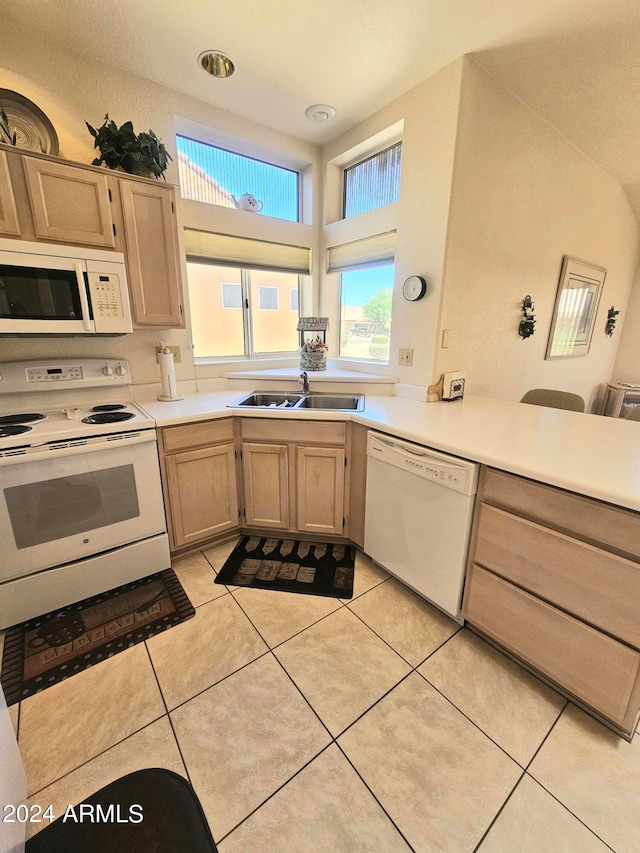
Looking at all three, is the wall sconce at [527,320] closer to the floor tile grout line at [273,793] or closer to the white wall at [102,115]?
the white wall at [102,115]

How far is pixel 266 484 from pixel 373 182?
244cm

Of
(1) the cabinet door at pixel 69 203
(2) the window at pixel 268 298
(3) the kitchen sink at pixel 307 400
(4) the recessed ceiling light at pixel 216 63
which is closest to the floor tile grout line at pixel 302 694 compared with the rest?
(3) the kitchen sink at pixel 307 400

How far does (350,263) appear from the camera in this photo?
112 inches

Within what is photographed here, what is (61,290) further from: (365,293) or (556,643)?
(556,643)

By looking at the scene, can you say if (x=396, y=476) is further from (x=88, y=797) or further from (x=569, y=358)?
(x=569, y=358)

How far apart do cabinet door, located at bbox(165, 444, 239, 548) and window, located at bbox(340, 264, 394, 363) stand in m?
1.45

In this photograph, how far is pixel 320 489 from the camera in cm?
217

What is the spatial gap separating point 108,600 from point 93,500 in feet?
1.82

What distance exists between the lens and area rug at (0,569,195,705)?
1428mm

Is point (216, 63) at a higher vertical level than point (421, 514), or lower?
higher

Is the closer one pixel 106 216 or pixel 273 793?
pixel 273 793

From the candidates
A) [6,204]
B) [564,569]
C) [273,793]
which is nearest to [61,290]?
[6,204]

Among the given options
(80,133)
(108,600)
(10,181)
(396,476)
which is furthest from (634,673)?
(80,133)

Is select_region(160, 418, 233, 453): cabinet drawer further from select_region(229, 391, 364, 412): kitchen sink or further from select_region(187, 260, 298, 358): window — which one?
select_region(187, 260, 298, 358): window
